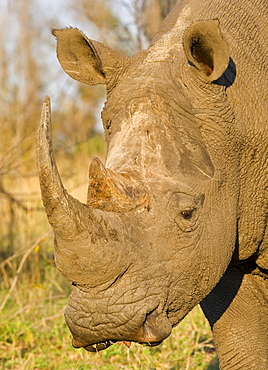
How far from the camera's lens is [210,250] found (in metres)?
3.82

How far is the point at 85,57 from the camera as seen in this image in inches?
175

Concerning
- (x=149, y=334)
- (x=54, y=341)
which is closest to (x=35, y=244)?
(x=54, y=341)

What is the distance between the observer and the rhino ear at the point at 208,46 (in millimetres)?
3828

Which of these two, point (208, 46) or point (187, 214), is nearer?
point (187, 214)

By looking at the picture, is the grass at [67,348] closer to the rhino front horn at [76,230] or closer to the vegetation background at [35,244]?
the vegetation background at [35,244]

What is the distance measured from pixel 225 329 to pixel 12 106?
490 centimetres

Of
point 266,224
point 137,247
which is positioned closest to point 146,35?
point 266,224

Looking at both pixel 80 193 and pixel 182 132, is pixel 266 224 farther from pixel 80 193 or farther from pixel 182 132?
pixel 80 193

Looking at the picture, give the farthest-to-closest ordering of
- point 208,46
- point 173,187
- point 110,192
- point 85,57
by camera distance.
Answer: point 85,57 → point 208,46 → point 173,187 → point 110,192

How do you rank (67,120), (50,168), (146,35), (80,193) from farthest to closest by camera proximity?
(67,120), (80,193), (146,35), (50,168)

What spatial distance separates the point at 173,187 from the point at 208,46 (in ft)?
2.43

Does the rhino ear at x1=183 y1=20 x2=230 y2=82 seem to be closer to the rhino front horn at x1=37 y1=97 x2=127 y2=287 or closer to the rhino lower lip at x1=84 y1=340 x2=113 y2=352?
the rhino front horn at x1=37 y1=97 x2=127 y2=287

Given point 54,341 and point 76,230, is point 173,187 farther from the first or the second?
point 54,341

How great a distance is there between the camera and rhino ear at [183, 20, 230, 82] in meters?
3.83
